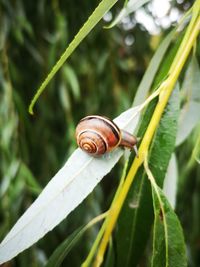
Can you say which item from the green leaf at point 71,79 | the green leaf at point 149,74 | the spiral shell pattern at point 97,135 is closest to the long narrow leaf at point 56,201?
the spiral shell pattern at point 97,135

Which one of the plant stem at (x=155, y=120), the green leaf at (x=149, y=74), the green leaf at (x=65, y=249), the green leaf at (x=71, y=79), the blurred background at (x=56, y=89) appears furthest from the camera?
the green leaf at (x=71, y=79)

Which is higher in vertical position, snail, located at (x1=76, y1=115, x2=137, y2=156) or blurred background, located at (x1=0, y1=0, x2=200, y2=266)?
snail, located at (x1=76, y1=115, x2=137, y2=156)

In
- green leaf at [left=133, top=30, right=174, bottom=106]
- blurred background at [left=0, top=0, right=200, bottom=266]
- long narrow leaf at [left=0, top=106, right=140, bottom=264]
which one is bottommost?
blurred background at [left=0, top=0, right=200, bottom=266]

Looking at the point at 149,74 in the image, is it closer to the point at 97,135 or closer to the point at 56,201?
the point at 97,135

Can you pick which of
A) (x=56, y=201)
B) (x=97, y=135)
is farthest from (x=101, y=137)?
(x=56, y=201)

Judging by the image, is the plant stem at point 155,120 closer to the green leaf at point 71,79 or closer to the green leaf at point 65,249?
the green leaf at point 65,249

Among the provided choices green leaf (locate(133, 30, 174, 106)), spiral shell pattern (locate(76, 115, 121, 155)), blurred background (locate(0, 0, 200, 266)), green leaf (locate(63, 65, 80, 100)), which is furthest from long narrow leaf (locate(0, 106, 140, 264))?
green leaf (locate(63, 65, 80, 100))

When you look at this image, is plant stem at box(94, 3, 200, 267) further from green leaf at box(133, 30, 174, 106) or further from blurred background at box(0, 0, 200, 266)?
blurred background at box(0, 0, 200, 266)
